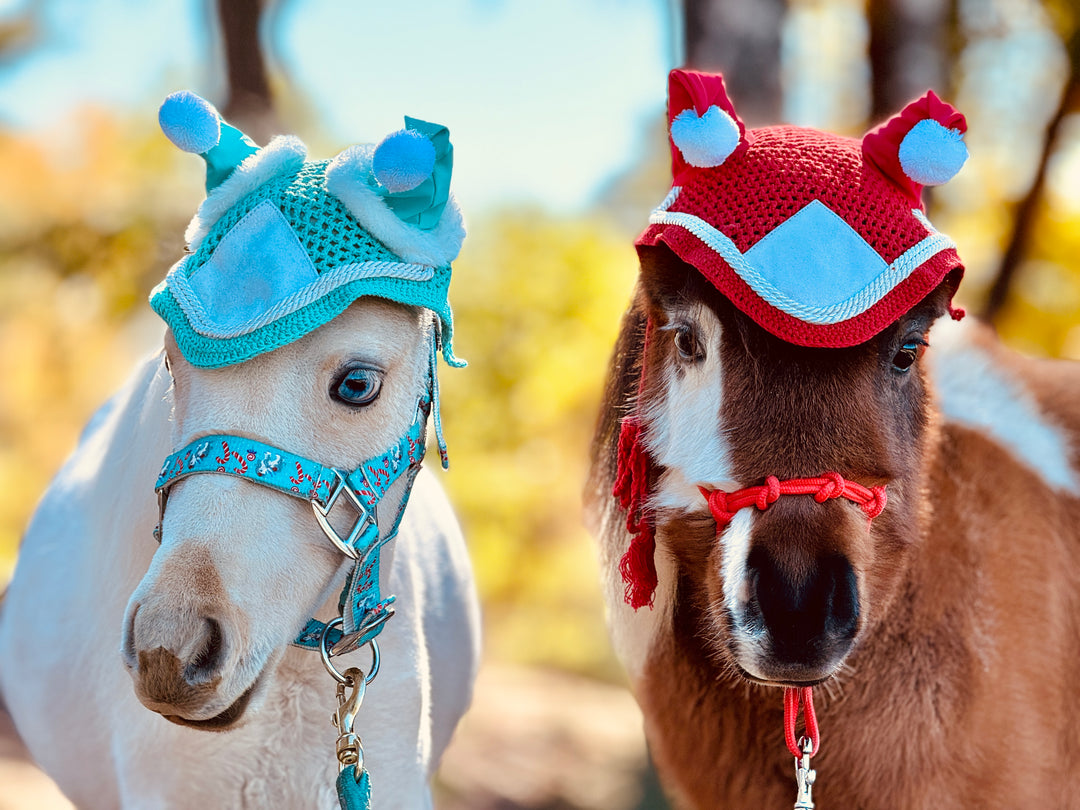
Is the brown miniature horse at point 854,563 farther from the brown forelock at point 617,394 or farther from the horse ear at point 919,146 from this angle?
the horse ear at point 919,146

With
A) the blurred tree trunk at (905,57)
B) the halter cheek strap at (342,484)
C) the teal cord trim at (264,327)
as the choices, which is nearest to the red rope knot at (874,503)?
the halter cheek strap at (342,484)

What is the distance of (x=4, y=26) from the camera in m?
8.66

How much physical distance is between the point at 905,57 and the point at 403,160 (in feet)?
20.1

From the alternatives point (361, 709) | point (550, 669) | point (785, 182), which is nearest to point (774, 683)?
point (361, 709)

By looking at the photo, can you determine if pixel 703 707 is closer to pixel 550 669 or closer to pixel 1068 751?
pixel 1068 751

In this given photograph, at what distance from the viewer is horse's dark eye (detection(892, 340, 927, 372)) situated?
6.57 feet

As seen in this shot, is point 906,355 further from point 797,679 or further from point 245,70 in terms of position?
point 245,70

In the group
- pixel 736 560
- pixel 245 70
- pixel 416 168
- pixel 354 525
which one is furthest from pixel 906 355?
pixel 245 70

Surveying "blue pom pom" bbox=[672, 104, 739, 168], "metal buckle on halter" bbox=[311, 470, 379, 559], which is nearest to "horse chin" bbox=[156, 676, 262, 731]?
"metal buckle on halter" bbox=[311, 470, 379, 559]

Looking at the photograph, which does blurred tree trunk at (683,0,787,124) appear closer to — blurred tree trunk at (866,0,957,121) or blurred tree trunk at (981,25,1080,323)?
blurred tree trunk at (866,0,957,121)

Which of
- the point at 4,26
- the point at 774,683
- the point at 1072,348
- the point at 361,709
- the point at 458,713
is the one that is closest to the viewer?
the point at 774,683

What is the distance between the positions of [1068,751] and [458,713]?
68.5 inches

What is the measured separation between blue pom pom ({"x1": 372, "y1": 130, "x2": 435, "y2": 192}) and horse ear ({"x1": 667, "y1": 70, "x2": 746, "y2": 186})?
1.98ft

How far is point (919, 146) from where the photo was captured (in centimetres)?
190
